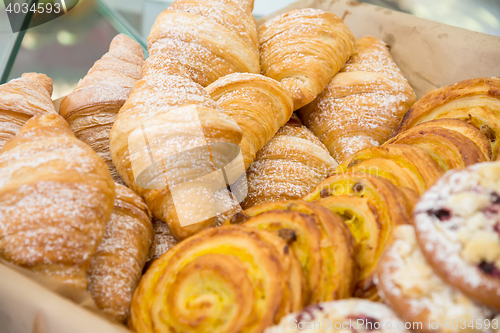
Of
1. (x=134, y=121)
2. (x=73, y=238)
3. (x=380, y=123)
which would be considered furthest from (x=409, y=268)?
(x=380, y=123)

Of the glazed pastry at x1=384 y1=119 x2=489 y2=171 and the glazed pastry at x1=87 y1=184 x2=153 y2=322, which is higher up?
the glazed pastry at x1=384 y1=119 x2=489 y2=171

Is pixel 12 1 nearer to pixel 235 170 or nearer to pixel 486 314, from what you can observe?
pixel 235 170

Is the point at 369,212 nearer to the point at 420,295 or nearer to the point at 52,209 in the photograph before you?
the point at 420,295

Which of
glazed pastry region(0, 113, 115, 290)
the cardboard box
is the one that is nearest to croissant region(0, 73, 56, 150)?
glazed pastry region(0, 113, 115, 290)

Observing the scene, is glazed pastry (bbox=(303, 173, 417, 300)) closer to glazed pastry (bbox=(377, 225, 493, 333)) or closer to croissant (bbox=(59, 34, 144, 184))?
glazed pastry (bbox=(377, 225, 493, 333))

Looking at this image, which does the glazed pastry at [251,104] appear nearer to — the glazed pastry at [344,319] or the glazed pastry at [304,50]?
the glazed pastry at [304,50]
